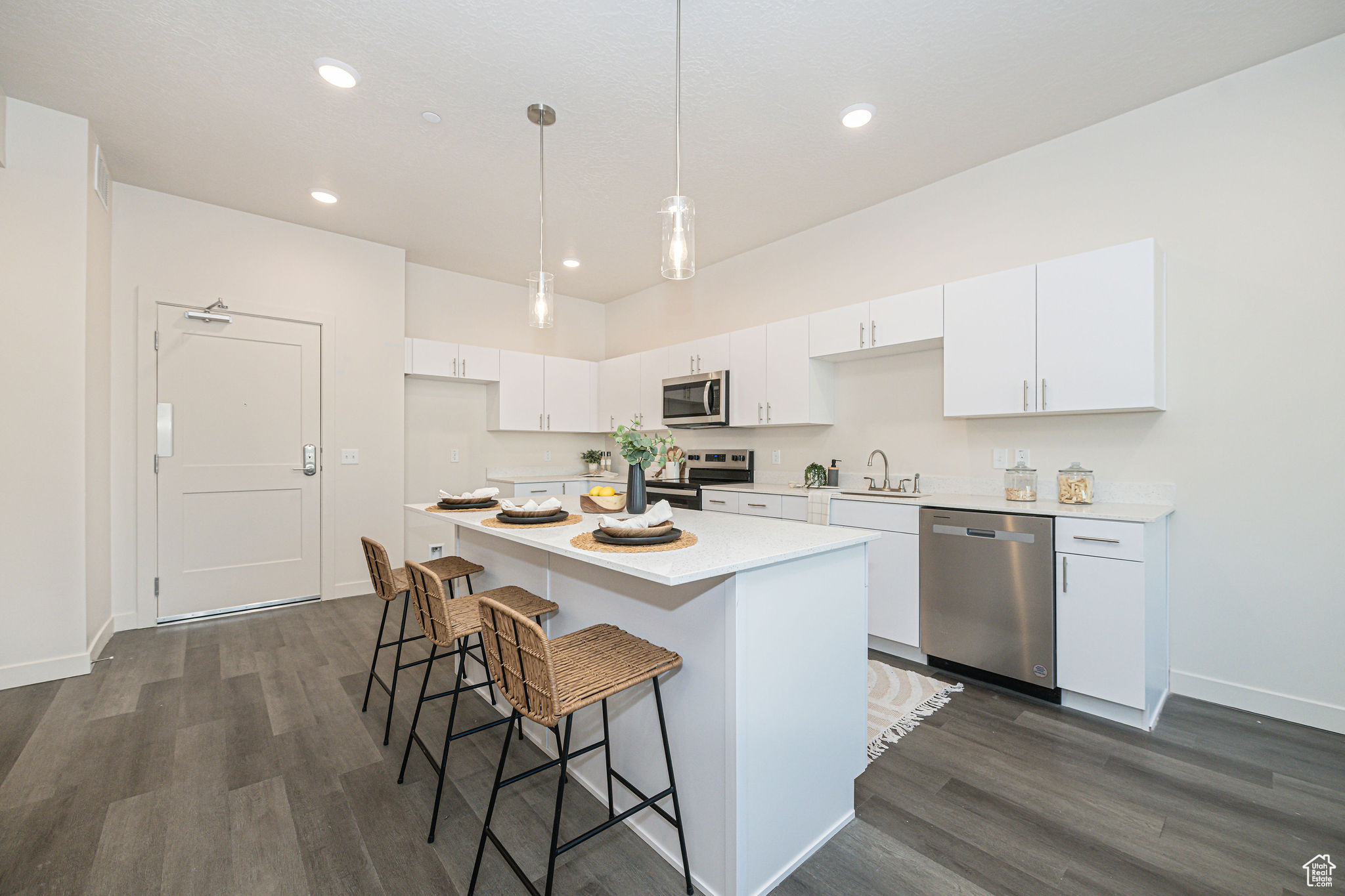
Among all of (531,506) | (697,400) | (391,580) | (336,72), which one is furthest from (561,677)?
(697,400)

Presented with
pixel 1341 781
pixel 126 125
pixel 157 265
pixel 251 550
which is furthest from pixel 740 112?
pixel 251 550

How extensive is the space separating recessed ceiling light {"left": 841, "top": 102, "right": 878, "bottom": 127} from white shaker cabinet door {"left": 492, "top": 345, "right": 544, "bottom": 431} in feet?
11.4

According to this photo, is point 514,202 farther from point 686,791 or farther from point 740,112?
point 686,791

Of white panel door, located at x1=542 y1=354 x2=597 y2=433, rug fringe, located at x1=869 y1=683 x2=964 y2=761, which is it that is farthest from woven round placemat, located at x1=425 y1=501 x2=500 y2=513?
white panel door, located at x1=542 y1=354 x2=597 y2=433

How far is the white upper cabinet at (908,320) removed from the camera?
10.2ft

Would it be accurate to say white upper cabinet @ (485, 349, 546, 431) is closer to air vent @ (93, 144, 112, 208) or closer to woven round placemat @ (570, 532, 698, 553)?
air vent @ (93, 144, 112, 208)

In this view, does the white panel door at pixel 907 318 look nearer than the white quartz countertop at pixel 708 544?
No

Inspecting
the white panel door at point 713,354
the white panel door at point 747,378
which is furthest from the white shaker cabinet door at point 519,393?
the white panel door at point 747,378

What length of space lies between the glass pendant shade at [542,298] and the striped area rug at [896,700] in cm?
230

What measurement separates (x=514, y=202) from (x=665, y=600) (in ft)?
10.4

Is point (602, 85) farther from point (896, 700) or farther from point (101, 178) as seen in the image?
point (896, 700)

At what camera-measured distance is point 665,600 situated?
1.60 meters

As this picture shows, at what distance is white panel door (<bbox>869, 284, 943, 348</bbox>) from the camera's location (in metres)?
3.12

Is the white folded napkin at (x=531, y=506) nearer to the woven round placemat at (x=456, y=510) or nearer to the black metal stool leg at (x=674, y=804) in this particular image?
the woven round placemat at (x=456, y=510)
